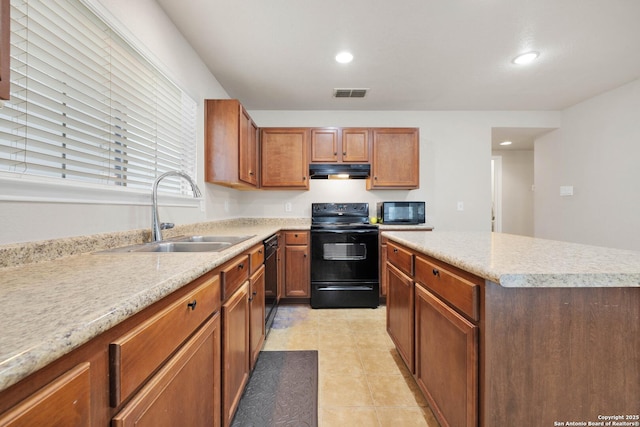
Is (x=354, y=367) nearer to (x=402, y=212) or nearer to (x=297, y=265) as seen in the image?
(x=297, y=265)

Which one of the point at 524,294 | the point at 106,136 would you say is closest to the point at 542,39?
the point at 524,294

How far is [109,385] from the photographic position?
548 mm

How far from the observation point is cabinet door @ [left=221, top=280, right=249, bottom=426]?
1184 millimetres

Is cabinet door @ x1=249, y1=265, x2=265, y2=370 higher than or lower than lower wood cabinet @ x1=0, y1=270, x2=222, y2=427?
lower

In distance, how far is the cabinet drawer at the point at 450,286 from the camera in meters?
0.93

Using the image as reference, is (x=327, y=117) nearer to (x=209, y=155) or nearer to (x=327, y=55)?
(x=327, y=55)

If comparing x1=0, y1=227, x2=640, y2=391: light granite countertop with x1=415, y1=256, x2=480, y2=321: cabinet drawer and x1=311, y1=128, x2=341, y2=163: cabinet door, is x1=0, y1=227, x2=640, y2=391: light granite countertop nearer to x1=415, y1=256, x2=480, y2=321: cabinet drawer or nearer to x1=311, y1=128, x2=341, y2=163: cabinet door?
x1=415, y1=256, x2=480, y2=321: cabinet drawer

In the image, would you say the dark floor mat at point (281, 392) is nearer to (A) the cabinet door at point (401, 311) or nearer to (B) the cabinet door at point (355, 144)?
(A) the cabinet door at point (401, 311)

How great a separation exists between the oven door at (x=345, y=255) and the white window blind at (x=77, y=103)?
1.76m

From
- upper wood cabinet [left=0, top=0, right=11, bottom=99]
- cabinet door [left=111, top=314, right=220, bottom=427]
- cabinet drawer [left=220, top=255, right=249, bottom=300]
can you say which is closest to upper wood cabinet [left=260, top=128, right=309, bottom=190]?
cabinet drawer [left=220, top=255, right=249, bottom=300]

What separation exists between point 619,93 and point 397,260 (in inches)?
137

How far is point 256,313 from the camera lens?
70.1 inches

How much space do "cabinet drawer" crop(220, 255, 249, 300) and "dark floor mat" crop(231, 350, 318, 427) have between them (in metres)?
0.71

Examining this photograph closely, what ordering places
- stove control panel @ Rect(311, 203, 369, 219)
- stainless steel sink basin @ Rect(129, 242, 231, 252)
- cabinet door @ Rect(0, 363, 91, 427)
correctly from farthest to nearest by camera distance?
stove control panel @ Rect(311, 203, 369, 219), stainless steel sink basin @ Rect(129, 242, 231, 252), cabinet door @ Rect(0, 363, 91, 427)
